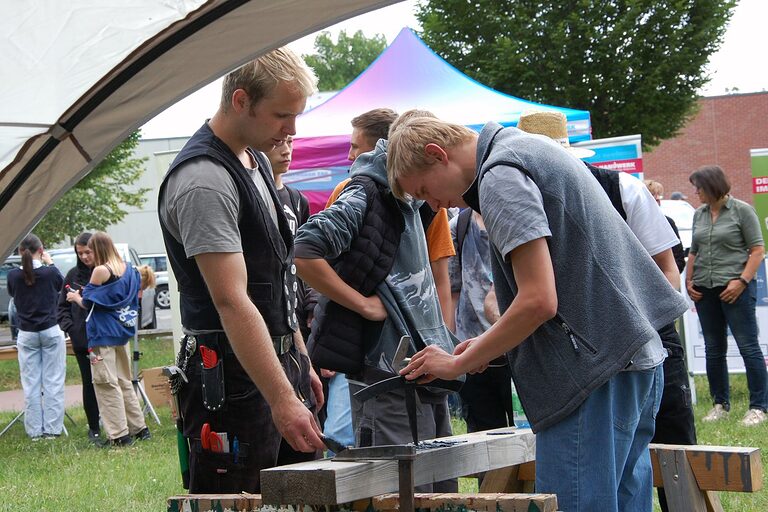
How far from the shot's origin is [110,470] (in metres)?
7.77

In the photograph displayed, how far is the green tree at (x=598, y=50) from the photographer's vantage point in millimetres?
23484

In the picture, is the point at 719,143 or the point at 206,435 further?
the point at 719,143

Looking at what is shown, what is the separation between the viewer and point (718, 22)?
23797mm

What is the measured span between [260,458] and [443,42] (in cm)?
2280

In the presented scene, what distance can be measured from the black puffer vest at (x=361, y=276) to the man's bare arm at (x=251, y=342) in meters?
1.03

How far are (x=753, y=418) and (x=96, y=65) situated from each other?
23.4ft

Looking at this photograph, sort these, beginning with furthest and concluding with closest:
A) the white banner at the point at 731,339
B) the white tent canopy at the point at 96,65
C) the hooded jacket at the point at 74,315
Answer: the white banner at the point at 731,339, the hooded jacket at the point at 74,315, the white tent canopy at the point at 96,65

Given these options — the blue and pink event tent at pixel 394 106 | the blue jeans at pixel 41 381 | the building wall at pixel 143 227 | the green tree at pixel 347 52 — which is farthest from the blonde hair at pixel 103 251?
the green tree at pixel 347 52

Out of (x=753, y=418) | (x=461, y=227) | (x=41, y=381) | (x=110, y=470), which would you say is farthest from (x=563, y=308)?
(x=41, y=381)

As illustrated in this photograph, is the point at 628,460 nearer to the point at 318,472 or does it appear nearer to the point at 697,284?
the point at 318,472

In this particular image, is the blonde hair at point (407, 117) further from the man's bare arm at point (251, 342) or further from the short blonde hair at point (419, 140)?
the man's bare arm at point (251, 342)

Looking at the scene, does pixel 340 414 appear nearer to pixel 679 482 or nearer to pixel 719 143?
pixel 679 482

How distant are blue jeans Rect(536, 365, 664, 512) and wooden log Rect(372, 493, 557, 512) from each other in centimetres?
19

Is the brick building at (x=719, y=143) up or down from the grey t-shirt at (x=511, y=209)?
up
